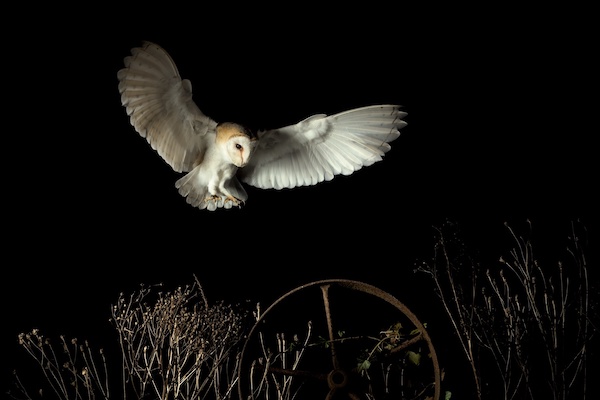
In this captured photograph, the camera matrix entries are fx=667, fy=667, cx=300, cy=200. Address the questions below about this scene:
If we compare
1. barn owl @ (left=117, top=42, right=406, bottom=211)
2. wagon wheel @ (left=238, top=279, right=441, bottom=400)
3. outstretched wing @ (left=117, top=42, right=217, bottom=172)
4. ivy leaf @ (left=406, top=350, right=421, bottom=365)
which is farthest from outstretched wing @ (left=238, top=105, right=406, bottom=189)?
ivy leaf @ (left=406, top=350, right=421, bottom=365)

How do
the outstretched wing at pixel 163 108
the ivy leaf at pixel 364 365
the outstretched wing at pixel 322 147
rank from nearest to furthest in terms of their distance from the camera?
the ivy leaf at pixel 364 365 < the outstretched wing at pixel 163 108 < the outstretched wing at pixel 322 147

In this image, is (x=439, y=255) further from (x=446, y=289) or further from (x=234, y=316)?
(x=234, y=316)

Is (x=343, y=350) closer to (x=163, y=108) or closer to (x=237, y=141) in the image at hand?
(x=237, y=141)

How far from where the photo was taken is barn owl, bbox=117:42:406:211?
1.97 m

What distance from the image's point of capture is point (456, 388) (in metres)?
2.17

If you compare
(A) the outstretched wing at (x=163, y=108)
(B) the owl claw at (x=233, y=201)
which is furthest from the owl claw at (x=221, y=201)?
(A) the outstretched wing at (x=163, y=108)

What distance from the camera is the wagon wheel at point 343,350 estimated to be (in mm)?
1771

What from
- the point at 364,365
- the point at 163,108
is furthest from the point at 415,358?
the point at 163,108

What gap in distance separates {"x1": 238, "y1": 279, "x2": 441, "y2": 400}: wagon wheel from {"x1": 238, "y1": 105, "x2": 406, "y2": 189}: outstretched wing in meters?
0.41

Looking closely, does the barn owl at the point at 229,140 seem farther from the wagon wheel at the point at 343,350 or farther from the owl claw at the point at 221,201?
the wagon wheel at the point at 343,350

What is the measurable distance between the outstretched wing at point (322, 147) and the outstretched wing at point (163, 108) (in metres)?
0.20

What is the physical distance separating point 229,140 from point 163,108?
222 mm

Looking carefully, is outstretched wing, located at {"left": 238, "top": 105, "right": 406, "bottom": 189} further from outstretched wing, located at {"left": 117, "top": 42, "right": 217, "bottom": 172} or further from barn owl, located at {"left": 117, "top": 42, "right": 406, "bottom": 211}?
outstretched wing, located at {"left": 117, "top": 42, "right": 217, "bottom": 172}

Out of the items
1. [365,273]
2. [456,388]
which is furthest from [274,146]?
[456,388]
